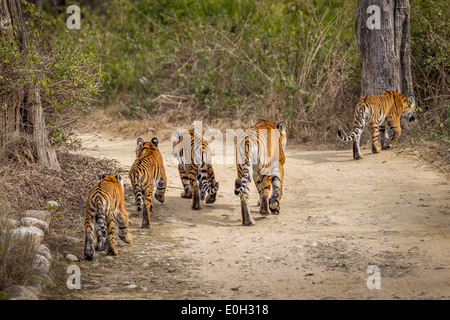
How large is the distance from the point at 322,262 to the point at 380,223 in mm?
1584

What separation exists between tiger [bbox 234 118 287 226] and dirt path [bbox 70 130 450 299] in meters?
0.24

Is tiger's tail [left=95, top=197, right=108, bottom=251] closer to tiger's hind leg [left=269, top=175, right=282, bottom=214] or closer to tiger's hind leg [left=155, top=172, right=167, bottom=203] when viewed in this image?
tiger's hind leg [left=155, top=172, right=167, bottom=203]

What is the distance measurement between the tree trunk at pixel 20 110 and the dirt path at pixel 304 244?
1520 millimetres

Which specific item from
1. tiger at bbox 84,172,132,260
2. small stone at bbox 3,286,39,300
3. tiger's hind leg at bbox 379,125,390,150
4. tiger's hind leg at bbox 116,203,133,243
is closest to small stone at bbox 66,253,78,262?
tiger at bbox 84,172,132,260

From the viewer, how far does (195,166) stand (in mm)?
8883

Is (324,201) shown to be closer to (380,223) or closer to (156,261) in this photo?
(380,223)

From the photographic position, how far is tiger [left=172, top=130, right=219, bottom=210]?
880 centimetres

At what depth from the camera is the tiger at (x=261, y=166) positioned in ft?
26.6

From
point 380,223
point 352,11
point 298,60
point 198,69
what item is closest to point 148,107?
point 198,69

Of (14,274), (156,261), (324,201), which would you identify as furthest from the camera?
(324,201)

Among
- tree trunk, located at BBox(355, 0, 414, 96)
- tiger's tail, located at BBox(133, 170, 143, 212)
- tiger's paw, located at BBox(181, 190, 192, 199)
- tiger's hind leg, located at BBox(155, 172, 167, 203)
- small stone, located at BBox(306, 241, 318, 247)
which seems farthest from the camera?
tree trunk, located at BBox(355, 0, 414, 96)

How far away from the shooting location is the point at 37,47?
9.50m

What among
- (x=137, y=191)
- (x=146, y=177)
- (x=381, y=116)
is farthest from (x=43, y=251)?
(x=381, y=116)

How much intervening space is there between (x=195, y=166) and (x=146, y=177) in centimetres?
102
